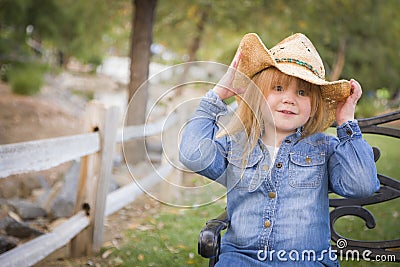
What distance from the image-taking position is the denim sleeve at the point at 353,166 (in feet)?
5.94

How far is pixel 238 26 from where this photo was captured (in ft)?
26.5

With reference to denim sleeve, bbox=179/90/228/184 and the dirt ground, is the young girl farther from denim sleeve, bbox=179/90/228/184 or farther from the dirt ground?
the dirt ground

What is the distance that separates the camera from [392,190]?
7.82ft

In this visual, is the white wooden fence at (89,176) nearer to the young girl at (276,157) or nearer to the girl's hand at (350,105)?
the young girl at (276,157)

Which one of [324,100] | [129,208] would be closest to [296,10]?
[129,208]

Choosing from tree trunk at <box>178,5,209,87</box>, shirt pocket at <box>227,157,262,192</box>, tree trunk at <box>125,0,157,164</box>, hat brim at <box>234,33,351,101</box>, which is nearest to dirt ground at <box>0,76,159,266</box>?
tree trunk at <box>125,0,157,164</box>

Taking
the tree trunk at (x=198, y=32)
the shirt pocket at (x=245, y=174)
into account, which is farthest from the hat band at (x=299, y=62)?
the tree trunk at (x=198, y=32)

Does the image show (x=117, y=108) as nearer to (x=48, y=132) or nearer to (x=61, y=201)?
(x=61, y=201)

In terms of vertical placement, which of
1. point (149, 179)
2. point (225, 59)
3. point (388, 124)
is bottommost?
point (149, 179)

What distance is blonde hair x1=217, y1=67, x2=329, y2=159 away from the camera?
1830 mm

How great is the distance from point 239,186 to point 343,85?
1.69 feet

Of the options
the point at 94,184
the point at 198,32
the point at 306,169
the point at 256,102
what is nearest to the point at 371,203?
the point at 306,169

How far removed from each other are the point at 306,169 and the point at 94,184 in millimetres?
1848

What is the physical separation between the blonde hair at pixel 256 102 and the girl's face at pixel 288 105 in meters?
0.01
